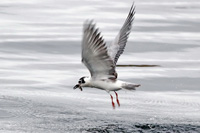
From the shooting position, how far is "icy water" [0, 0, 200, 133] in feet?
39.0

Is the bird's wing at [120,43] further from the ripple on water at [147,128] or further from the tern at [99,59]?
the ripple on water at [147,128]

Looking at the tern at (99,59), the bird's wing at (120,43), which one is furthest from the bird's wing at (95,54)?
the bird's wing at (120,43)

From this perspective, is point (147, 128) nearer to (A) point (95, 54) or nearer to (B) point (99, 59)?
(B) point (99, 59)

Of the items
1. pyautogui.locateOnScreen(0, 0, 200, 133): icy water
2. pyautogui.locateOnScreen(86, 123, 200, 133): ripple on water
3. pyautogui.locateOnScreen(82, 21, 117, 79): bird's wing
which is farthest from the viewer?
pyautogui.locateOnScreen(0, 0, 200, 133): icy water

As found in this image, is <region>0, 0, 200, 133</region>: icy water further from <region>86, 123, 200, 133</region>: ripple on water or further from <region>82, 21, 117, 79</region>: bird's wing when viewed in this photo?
<region>82, 21, 117, 79</region>: bird's wing

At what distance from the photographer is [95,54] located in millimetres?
10695

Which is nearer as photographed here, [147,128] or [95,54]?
[95,54]

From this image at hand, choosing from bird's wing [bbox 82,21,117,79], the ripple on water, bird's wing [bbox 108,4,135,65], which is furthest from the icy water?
bird's wing [bbox 108,4,135,65]

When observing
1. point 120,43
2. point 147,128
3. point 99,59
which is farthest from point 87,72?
point 99,59

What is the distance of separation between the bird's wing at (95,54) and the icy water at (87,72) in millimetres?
869

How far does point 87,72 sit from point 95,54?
5170 mm

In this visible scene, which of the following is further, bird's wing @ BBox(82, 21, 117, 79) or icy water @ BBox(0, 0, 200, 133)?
icy water @ BBox(0, 0, 200, 133)

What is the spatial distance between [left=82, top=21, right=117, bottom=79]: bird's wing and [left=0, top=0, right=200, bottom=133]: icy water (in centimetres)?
87

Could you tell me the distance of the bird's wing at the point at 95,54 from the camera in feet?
34.0
